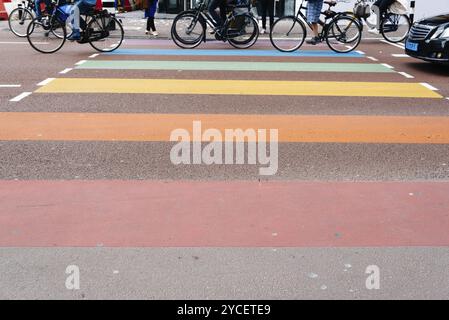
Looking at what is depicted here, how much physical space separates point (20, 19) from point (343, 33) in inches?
348

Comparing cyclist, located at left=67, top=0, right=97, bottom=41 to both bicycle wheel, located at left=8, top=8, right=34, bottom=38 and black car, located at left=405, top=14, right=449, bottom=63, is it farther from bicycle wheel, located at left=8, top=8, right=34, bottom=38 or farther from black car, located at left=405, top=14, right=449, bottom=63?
black car, located at left=405, top=14, right=449, bottom=63

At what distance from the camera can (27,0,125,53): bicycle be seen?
13.1 m

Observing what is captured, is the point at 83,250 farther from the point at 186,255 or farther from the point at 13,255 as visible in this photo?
the point at 186,255

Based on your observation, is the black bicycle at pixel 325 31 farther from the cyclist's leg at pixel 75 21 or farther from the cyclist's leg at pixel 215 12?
the cyclist's leg at pixel 75 21

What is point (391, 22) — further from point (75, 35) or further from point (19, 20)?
point (19, 20)

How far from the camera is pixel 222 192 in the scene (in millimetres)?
5188

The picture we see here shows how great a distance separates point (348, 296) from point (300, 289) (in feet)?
0.90

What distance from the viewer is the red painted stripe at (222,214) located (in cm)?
423

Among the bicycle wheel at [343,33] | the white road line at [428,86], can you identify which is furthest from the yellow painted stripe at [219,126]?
the bicycle wheel at [343,33]

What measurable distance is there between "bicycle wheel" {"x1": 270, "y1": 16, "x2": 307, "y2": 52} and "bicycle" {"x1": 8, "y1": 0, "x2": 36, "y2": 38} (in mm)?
6811

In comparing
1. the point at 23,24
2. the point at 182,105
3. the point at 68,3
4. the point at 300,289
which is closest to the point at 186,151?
the point at 182,105

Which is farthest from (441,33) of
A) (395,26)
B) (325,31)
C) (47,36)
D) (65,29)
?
(47,36)

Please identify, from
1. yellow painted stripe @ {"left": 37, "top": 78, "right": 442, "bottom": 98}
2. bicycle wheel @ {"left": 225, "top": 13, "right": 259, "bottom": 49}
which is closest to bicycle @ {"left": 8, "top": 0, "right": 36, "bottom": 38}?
bicycle wheel @ {"left": 225, "top": 13, "right": 259, "bottom": 49}

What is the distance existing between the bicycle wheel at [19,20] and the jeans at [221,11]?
5.50 meters
